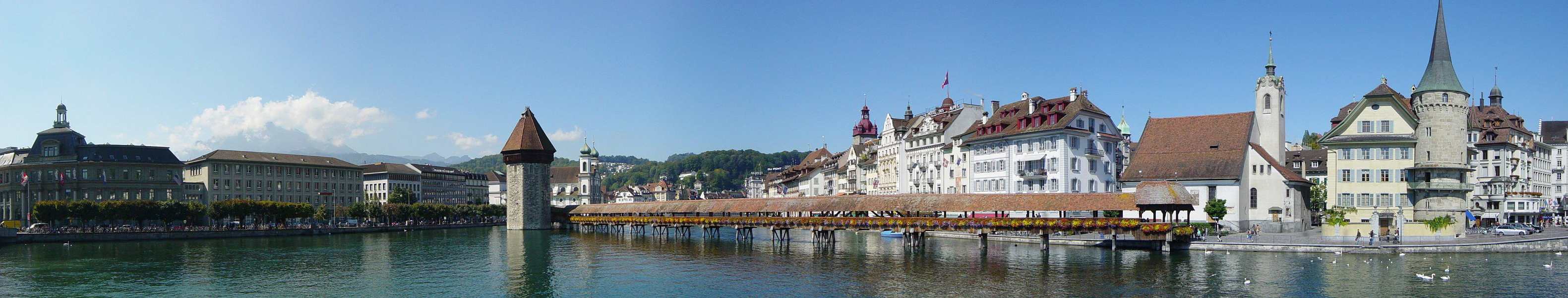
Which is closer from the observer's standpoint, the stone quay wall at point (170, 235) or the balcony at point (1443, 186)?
the balcony at point (1443, 186)

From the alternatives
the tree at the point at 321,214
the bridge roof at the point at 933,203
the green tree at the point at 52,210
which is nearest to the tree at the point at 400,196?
the tree at the point at 321,214

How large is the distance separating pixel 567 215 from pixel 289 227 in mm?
27427

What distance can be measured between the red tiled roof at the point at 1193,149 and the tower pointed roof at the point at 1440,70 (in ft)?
30.9

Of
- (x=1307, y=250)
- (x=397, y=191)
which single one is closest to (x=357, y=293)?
(x=1307, y=250)

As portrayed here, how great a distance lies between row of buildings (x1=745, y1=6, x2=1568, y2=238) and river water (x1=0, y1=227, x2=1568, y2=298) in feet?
35.6

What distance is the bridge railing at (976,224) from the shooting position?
1961 inches

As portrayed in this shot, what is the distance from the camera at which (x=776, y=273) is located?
4341 centimetres

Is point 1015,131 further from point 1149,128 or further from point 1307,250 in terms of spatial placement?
point 1307,250

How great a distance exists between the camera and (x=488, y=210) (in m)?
130

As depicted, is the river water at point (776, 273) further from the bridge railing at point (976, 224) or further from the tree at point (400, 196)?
the tree at point (400, 196)

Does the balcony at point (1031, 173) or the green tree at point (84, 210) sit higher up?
the balcony at point (1031, 173)

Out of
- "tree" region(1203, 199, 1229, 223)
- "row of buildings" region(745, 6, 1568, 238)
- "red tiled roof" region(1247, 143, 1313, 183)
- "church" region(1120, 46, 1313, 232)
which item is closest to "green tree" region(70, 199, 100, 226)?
"row of buildings" region(745, 6, 1568, 238)

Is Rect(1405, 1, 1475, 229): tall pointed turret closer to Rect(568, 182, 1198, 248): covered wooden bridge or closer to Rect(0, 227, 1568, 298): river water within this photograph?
Rect(0, 227, 1568, 298): river water

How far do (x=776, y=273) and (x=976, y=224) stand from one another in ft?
44.8
